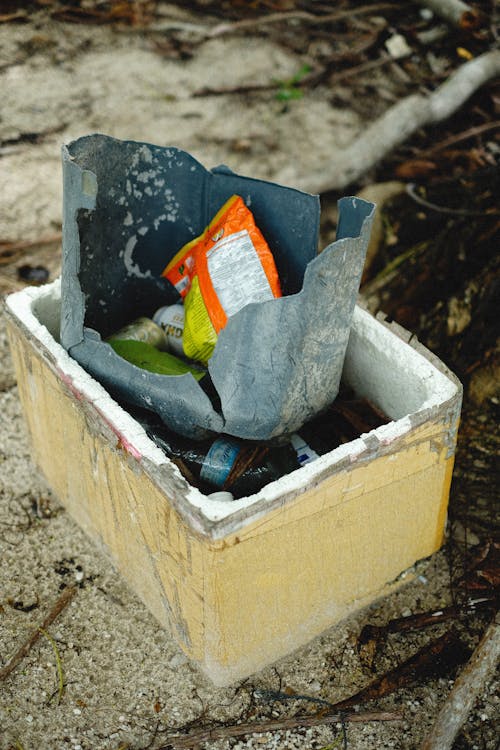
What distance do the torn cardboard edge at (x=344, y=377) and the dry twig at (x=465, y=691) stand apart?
47 cm

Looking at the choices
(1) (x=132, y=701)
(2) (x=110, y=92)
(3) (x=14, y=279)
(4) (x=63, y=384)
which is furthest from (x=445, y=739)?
(2) (x=110, y=92)

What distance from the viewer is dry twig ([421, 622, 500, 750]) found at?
1.67m

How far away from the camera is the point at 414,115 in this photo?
368 centimetres

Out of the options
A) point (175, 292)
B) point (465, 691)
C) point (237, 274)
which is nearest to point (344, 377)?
point (237, 274)

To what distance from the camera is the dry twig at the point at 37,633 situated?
191cm

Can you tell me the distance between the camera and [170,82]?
4297mm

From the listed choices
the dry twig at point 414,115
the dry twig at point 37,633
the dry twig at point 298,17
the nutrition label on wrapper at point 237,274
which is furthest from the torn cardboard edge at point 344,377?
the dry twig at point 298,17

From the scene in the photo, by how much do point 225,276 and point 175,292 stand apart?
37 centimetres

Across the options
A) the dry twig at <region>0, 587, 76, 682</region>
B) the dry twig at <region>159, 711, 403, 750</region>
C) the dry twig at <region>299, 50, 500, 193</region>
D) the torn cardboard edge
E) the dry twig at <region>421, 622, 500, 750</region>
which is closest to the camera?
the torn cardboard edge

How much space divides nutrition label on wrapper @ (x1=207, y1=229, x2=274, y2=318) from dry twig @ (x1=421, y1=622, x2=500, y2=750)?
0.93m

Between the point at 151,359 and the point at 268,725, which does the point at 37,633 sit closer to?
the point at 268,725

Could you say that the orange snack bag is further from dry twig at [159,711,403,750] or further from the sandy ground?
dry twig at [159,711,403,750]

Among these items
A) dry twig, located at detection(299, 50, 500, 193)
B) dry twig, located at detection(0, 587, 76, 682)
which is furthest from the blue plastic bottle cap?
dry twig, located at detection(299, 50, 500, 193)

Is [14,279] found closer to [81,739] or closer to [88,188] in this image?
[88,188]
